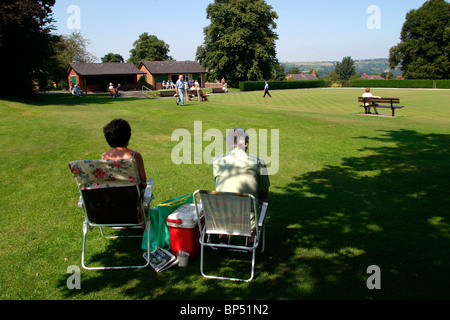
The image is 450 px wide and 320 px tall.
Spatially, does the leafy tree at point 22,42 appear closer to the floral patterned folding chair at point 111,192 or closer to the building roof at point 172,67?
the floral patterned folding chair at point 111,192

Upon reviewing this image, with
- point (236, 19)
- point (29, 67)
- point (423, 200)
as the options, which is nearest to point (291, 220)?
point (423, 200)

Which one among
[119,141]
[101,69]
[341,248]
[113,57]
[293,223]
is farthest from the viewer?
[113,57]

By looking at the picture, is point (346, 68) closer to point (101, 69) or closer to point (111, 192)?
point (101, 69)

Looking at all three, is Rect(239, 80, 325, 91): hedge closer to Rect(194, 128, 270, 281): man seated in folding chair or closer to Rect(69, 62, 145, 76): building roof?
Rect(69, 62, 145, 76): building roof

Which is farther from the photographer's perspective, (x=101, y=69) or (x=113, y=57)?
(x=113, y=57)

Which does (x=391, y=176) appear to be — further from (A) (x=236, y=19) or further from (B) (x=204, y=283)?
(A) (x=236, y=19)

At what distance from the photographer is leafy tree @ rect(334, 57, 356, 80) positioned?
461ft

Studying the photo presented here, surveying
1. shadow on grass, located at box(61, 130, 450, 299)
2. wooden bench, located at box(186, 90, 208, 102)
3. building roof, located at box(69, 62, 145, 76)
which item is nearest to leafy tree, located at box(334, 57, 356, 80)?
building roof, located at box(69, 62, 145, 76)

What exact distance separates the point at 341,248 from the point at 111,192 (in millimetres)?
3032

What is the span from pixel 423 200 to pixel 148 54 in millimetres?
103333

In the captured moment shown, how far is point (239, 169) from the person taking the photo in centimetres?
421

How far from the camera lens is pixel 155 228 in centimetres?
477

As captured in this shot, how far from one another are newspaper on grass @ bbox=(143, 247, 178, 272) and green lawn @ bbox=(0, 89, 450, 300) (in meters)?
0.08

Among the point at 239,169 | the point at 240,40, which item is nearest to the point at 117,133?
the point at 239,169
